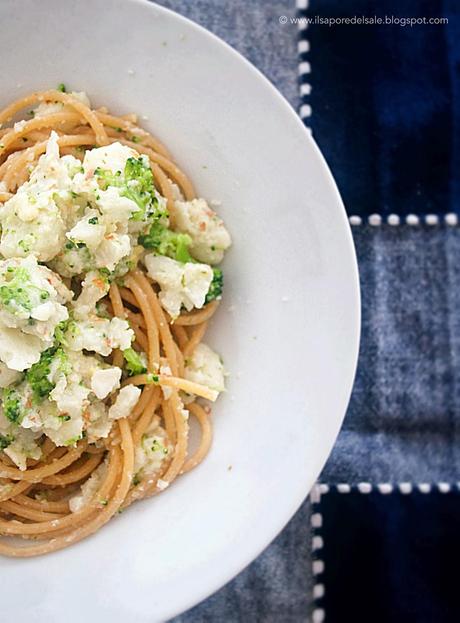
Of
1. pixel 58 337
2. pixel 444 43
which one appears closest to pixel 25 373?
pixel 58 337

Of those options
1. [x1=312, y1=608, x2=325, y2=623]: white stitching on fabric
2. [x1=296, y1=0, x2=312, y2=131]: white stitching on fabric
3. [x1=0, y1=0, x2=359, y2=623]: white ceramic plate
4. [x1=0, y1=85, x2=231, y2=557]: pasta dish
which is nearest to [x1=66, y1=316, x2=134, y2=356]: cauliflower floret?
[x1=0, y1=85, x2=231, y2=557]: pasta dish

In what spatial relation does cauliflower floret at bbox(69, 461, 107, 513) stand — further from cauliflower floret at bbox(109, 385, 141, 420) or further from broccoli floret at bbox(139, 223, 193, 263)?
broccoli floret at bbox(139, 223, 193, 263)

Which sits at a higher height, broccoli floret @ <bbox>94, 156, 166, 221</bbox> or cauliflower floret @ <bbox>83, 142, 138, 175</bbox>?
cauliflower floret @ <bbox>83, 142, 138, 175</bbox>

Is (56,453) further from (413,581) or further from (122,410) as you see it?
(413,581)

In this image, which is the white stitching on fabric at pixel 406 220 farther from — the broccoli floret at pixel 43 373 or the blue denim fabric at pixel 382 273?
the broccoli floret at pixel 43 373

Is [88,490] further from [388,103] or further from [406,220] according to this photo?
[388,103]

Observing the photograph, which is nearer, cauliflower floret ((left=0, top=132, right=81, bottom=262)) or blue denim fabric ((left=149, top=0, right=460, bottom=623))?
cauliflower floret ((left=0, top=132, right=81, bottom=262))

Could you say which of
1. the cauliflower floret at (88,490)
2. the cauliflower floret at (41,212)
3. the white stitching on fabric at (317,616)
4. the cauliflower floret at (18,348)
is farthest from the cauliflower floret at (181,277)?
the white stitching on fabric at (317,616)
